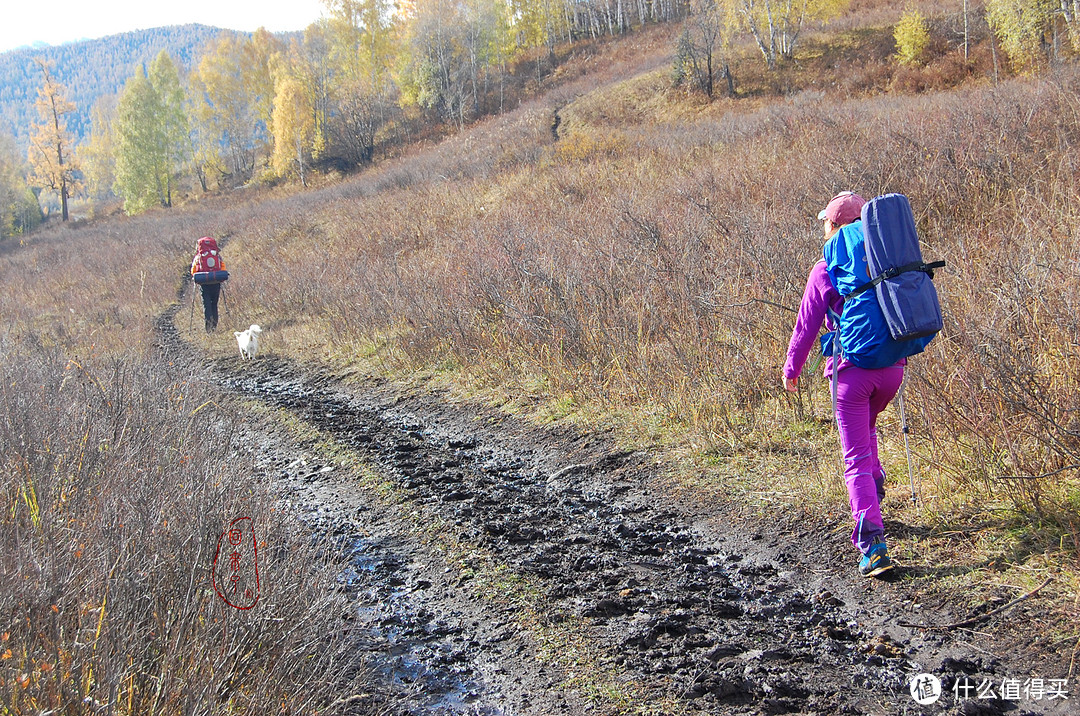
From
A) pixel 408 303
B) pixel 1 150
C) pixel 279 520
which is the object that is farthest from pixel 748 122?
pixel 1 150

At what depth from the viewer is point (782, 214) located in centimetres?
826

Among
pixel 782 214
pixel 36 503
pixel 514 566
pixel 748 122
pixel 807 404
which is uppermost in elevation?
pixel 748 122

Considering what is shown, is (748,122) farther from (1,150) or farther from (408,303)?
(1,150)

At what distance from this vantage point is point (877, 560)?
3305 mm

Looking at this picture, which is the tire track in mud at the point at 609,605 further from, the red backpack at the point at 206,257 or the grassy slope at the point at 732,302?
the red backpack at the point at 206,257

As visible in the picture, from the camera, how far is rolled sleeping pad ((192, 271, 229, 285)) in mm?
13714

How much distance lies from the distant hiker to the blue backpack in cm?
1314

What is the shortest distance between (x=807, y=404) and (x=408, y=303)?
21.6 ft

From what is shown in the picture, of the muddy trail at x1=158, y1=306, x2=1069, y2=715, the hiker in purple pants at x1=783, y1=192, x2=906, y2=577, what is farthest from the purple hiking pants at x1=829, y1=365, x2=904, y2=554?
the muddy trail at x1=158, y1=306, x2=1069, y2=715

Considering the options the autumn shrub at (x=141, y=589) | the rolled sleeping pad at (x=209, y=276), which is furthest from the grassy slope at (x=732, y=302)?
the autumn shrub at (x=141, y=589)

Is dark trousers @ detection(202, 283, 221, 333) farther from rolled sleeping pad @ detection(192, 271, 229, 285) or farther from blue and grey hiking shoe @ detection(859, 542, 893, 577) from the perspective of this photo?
blue and grey hiking shoe @ detection(859, 542, 893, 577)

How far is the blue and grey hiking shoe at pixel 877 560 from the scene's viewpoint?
10.8ft

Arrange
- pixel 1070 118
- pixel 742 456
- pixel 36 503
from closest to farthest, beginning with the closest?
1. pixel 36 503
2. pixel 742 456
3. pixel 1070 118

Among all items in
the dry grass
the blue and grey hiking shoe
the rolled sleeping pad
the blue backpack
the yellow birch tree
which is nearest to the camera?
the blue backpack
